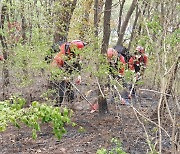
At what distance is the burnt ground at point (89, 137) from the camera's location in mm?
7617

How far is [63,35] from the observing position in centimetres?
1045

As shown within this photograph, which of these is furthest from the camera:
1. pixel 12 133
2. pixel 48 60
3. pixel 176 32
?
pixel 12 133

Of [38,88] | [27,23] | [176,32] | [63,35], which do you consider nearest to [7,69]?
[38,88]

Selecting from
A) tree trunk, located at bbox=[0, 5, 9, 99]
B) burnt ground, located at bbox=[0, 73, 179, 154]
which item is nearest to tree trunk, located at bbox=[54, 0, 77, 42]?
tree trunk, located at bbox=[0, 5, 9, 99]

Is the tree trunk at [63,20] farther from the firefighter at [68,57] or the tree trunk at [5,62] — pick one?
the firefighter at [68,57]

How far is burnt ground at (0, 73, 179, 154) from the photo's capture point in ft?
25.0

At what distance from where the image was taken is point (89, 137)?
26.9 feet

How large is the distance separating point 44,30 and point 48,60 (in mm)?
3039

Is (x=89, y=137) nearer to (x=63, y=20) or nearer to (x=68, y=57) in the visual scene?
(x=68, y=57)

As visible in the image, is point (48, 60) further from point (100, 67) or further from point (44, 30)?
point (44, 30)

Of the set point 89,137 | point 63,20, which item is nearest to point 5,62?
point 63,20

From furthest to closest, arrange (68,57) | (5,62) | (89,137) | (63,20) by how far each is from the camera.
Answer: (5,62) < (63,20) < (89,137) < (68,57)

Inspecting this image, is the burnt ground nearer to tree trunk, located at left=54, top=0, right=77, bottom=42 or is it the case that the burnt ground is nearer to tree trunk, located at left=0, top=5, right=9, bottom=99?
tree trunk, located at left=54, top=0, right=77, bottom=42

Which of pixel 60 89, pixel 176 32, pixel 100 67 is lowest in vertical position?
pixel 60 89
